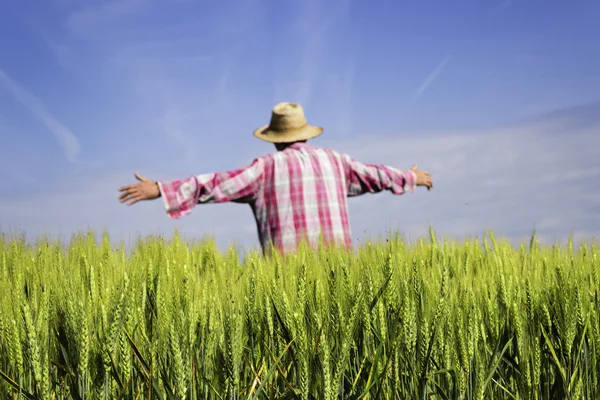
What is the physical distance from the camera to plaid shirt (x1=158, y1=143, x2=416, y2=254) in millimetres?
4926

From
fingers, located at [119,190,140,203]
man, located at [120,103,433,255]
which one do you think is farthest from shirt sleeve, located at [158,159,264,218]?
fingers, located at [119,190,140,203]

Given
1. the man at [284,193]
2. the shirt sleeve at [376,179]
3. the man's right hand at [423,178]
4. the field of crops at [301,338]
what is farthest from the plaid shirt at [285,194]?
the field of crops at [301,338]

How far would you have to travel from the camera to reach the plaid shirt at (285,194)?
4.93 m

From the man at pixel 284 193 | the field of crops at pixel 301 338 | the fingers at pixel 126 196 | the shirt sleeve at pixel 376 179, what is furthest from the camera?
the shirt sleeve at pixel 376 179

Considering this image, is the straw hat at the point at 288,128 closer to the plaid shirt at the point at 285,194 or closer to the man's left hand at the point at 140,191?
the plaid shirt at the point at 285,194

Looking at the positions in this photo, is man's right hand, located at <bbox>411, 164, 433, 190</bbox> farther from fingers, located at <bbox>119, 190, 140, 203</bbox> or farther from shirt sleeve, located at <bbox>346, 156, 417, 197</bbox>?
fingers, located at <bbox>119, 190, 140, 203</bbox>

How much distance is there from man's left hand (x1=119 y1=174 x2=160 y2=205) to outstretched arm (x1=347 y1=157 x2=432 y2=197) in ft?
5.08

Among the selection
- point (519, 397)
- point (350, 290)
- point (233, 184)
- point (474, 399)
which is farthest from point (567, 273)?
point (233, 184)

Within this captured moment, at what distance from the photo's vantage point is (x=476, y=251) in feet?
12.0

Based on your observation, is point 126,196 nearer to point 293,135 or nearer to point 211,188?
point 211,188

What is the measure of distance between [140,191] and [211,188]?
52 centimetres

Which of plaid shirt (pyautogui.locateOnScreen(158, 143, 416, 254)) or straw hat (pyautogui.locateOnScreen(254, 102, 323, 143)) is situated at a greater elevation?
straw hat (pyautogui.locateOnScreen(254, 102, 323, 143))

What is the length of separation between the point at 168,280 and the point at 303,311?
0.50m

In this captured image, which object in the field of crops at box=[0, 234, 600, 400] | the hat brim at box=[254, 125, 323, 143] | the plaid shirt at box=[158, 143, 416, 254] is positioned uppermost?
the hat brim at box=[254, 125, 323, 143]
